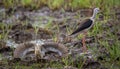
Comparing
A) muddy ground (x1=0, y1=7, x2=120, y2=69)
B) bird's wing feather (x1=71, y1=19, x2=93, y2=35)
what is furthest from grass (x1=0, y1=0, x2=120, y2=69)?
bird's wing feather (x1=71, y1=19, x2=93, y2=35)

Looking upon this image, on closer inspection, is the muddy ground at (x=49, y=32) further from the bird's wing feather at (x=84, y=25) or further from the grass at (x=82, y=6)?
the bird's wing feather at (x=84, y=25)

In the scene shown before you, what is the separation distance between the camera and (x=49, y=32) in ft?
29.4

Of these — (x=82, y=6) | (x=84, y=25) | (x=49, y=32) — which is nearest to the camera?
(x=84, y=25)

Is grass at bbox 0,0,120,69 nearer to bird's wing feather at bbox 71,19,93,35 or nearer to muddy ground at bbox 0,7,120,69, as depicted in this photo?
muddy ground at bbox 0,7,120,69

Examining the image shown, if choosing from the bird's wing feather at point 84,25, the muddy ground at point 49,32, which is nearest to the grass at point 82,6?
the muddy ground at point 49,32

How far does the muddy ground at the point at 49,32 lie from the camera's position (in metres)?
7.21

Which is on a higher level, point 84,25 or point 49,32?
point 84,25

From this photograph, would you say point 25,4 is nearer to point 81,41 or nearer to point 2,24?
point 2,24

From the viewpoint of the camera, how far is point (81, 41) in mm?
8297

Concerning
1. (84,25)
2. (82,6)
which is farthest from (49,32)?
(82,6)

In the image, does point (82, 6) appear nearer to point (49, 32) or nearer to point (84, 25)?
point (49, 32)

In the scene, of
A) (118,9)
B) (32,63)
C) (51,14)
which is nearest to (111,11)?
(118,9)

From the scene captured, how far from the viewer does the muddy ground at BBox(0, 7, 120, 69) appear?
23.7 ft

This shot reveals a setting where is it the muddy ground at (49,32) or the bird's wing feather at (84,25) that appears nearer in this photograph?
the muddy ground at (49,32)
